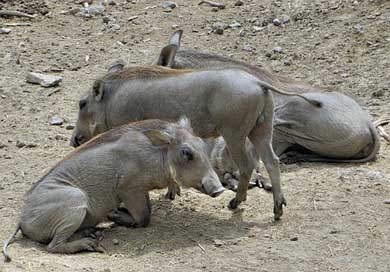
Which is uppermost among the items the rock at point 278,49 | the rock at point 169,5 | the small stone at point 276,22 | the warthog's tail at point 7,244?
the small stone at point 276,22

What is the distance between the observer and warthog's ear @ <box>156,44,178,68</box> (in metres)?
7.95

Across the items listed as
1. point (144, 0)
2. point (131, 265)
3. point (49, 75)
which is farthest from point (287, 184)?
point (144, 0)

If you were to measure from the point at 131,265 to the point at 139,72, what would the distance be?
195 centimetres

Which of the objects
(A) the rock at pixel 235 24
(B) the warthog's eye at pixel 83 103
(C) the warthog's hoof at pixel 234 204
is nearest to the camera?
(C) the warthog's hoof at pixel 234 204

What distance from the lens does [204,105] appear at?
6758 millimetres

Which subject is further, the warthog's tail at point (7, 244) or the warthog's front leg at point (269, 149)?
the warthog's front leg at point (269, 149)

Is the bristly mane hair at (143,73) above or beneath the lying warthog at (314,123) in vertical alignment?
above

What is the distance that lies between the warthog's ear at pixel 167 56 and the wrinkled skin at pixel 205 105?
61cm

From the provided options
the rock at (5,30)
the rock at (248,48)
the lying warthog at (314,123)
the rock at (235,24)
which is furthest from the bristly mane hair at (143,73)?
the rock at (5,30)

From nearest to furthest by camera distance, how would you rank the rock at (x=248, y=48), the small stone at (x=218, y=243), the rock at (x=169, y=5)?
1. the small stone at (x=218, y=243)
2. the rock at (x=248, y=48)
3. the rock at (x=169, y=5)

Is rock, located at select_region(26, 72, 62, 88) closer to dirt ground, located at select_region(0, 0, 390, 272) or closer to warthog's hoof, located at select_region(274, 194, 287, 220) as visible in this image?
dirt ground, located at select_region(0, 0, 390, 272)

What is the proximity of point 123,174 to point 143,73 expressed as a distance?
1.19 m

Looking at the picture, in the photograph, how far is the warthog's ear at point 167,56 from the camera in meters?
7.95

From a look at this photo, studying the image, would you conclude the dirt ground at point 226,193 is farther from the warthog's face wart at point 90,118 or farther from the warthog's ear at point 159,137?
the warthog's ear at point 159,137
